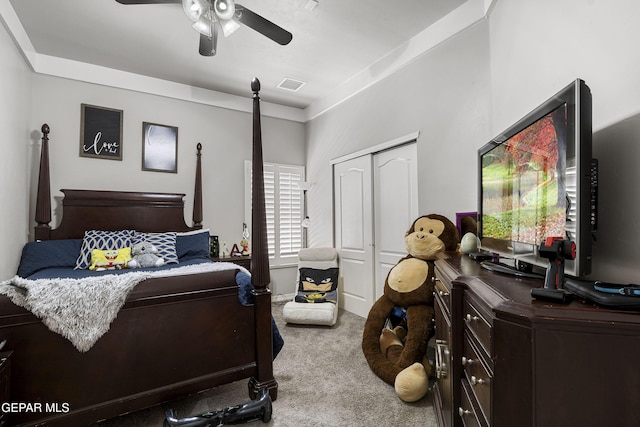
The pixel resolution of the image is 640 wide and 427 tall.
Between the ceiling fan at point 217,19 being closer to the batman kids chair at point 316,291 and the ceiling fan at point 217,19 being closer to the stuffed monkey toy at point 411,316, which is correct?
the stuffed monkey toy at point 411,316

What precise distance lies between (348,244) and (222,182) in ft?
6.13

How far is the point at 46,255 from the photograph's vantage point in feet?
9.43

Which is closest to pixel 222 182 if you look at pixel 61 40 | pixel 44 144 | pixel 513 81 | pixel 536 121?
pixel 44 144

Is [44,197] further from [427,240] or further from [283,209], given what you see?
[427,240]

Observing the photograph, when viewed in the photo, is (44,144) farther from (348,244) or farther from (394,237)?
(394,237)

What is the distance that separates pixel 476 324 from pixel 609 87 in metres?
0.96

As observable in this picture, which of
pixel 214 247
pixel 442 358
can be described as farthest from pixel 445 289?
pixel 214 247

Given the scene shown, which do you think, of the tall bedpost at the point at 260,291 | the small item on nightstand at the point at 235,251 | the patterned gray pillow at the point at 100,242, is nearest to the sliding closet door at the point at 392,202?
the tall bedpost at the point at 260,291

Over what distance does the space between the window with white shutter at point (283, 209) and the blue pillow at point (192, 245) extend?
1012 mm

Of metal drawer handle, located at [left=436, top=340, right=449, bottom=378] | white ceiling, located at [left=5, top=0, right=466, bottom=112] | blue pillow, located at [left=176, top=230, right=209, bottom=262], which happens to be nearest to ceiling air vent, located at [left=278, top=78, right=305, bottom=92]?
white ceiling, located at [left=5, top=0, right=466, bottom=112]

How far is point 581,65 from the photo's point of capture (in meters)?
1.25

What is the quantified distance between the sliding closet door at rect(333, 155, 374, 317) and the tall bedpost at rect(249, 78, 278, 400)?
171 cm

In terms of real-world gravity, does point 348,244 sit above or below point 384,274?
above

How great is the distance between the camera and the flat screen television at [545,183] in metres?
0.93
